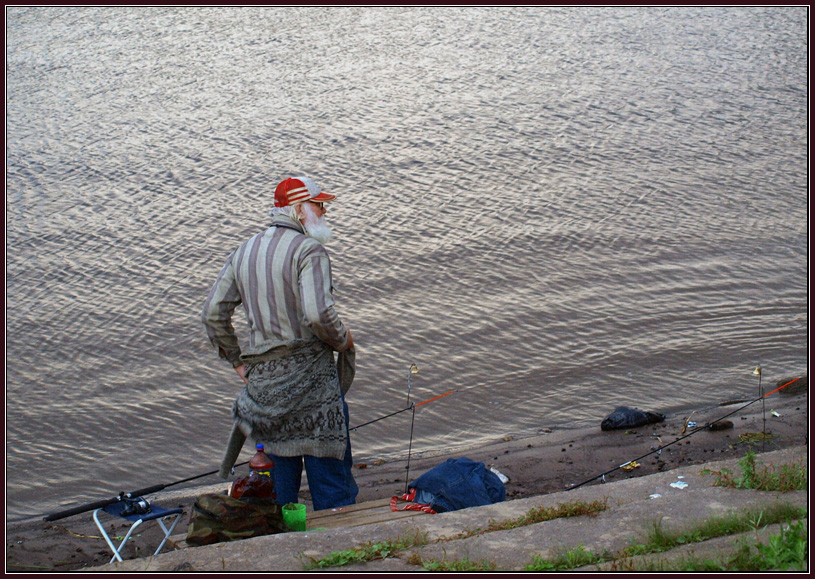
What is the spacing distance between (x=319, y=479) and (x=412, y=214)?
8536 millimetres

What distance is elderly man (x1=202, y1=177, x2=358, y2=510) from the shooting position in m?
4.68

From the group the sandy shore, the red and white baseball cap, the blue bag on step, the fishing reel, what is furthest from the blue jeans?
the sandy shore

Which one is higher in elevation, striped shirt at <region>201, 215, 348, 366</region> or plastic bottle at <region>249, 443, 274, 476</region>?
striped shirt at <region>201, 215, 348, 366</region>

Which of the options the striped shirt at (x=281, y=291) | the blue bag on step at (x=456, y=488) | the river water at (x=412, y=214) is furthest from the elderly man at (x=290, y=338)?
the river water at (x=412, y=214)

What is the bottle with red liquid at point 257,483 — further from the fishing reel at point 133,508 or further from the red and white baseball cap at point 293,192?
the red and white baseball cap at point 293,192

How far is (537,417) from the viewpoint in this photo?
360 inches

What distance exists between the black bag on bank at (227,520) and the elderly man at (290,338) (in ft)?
1.23

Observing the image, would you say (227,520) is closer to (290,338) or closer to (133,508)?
(133,508)

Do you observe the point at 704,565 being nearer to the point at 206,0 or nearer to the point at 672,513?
the point at 672,513

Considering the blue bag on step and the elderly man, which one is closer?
the elderly man

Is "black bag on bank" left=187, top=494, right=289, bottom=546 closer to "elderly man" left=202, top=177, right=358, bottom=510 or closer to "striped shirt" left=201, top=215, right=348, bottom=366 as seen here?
"elderly man" left=202, top=177, right=358, bottom=510

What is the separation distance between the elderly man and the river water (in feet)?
11.6

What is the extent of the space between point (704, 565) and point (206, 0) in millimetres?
18965

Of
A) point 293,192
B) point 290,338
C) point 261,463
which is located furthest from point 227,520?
point 293,192
